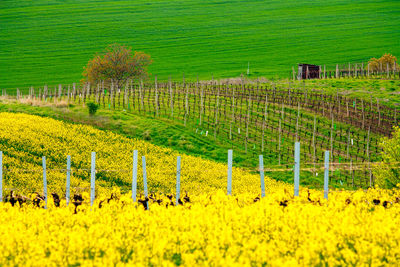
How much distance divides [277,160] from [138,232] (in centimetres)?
3240

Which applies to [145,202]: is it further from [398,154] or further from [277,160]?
[277,160]

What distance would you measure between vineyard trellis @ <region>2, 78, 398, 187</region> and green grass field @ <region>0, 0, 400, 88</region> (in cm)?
2415

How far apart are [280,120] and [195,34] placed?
64697 mm

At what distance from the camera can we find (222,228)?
1228 cm

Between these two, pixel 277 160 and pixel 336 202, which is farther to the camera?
pixel 277 160

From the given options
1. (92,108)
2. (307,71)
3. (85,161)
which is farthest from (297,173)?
(307,71)

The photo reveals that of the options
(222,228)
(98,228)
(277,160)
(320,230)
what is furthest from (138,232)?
(277,160)

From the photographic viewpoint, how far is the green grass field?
299ft

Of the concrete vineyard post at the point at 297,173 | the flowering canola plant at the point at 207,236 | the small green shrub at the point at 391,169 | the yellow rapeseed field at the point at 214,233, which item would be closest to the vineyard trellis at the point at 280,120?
the small green shrub at the point at 391,169

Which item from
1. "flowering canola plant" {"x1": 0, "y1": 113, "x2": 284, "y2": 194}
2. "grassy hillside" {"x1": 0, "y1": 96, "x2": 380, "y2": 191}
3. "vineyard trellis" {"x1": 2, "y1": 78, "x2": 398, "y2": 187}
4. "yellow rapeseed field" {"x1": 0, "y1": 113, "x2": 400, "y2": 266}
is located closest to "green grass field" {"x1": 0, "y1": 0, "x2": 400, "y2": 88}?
"vineyard trellis" {"x1": 2, "y1": 78, "x2": 398, "y2": 187}

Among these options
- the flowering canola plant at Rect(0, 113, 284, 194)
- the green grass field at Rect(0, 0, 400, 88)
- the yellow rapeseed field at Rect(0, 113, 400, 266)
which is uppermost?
the green grass field at Rect(0, 0, 400, 88)

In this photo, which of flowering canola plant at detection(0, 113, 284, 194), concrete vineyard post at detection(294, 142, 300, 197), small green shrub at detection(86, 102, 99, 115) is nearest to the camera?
concrete vineyard post at detection(294, 142, 300, 197)

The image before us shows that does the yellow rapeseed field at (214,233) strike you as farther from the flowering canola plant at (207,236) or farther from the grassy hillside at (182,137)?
the grassy hillside at (182,137)

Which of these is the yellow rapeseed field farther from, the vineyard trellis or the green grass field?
the green grass field
